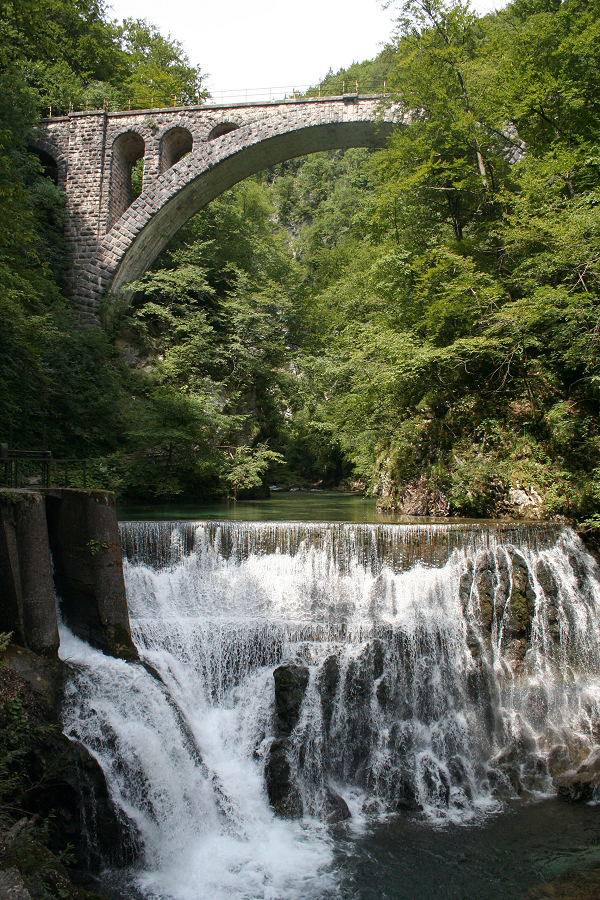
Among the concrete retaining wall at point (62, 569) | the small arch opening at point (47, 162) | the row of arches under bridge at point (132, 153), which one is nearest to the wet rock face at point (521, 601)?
the concrete retaining wall at point (62, 569)

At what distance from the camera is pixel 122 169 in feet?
70.5

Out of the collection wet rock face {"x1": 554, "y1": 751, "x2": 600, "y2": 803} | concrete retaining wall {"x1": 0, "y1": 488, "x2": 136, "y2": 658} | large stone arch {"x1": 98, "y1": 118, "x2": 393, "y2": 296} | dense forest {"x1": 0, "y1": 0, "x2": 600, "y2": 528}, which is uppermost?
large stone arch {"x1": 98, "y1": 118, "x2": 393, "y2": 296}

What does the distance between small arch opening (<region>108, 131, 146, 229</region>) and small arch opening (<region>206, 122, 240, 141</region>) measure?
2.61m

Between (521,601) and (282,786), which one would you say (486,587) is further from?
(282,786)

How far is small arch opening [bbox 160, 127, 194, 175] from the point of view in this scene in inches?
819

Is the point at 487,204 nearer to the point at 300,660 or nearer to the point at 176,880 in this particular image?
the point at 300,660

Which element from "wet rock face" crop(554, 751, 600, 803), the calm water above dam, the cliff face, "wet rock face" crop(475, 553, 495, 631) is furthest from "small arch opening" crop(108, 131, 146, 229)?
"wet rock face" crop(554, 751, 600, 803)

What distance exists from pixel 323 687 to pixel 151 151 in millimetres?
19808

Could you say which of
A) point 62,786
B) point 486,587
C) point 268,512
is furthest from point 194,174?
point 62,786

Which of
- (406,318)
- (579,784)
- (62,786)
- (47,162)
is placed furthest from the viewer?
(47,162)

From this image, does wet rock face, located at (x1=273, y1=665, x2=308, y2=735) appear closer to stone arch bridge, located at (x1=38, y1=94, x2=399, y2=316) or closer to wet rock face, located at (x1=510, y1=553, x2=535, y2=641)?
wet rock face, located at (x1=510, y1=553, x2=535, y2=641)

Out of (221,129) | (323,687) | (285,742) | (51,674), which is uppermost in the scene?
(221,129)

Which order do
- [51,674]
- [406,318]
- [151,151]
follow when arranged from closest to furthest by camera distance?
[51,674] < [406,318] < [151,151]

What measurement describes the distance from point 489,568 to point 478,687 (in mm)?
1787
